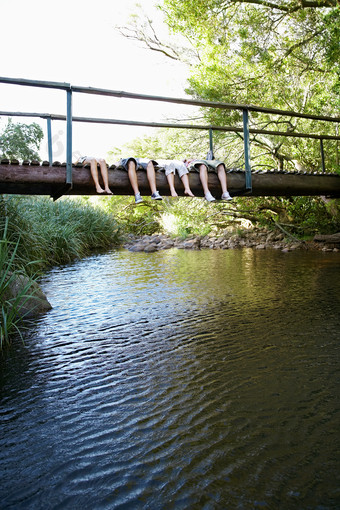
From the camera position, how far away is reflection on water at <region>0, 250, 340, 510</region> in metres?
1.72

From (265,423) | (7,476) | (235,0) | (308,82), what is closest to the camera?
(7,476)

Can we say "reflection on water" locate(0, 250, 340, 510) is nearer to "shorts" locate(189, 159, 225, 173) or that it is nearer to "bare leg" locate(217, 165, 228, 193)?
"bare leg" locate(217, 165, 228, 193)

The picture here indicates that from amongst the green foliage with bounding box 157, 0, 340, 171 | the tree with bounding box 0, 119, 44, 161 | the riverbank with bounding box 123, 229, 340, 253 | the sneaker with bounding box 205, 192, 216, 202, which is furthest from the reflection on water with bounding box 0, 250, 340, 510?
the tree with bounding box 0, 119, 44, 161

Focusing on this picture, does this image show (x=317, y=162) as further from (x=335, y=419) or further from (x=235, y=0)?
(x=335, y=419)

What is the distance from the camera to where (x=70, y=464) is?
1916mm

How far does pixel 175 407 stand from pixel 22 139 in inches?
711

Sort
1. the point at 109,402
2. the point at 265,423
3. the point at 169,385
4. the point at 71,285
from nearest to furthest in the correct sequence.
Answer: the point at 265,423 → the point at 109,402 → the point at 169,385 → the point at 71,285

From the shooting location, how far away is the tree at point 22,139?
58.6ft

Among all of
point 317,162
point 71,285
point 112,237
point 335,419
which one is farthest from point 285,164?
point 335,419

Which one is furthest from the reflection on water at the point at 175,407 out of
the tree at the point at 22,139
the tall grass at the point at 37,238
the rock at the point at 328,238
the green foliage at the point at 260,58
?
the tree at the point at 22,139

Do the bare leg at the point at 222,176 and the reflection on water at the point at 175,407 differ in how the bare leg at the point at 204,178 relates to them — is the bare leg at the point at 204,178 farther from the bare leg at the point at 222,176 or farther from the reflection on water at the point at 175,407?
the reflection on water at the point at 175,407

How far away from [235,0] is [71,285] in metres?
7.42

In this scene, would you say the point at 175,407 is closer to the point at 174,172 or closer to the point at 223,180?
the point at 174,172

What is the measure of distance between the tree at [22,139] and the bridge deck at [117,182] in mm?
14015
